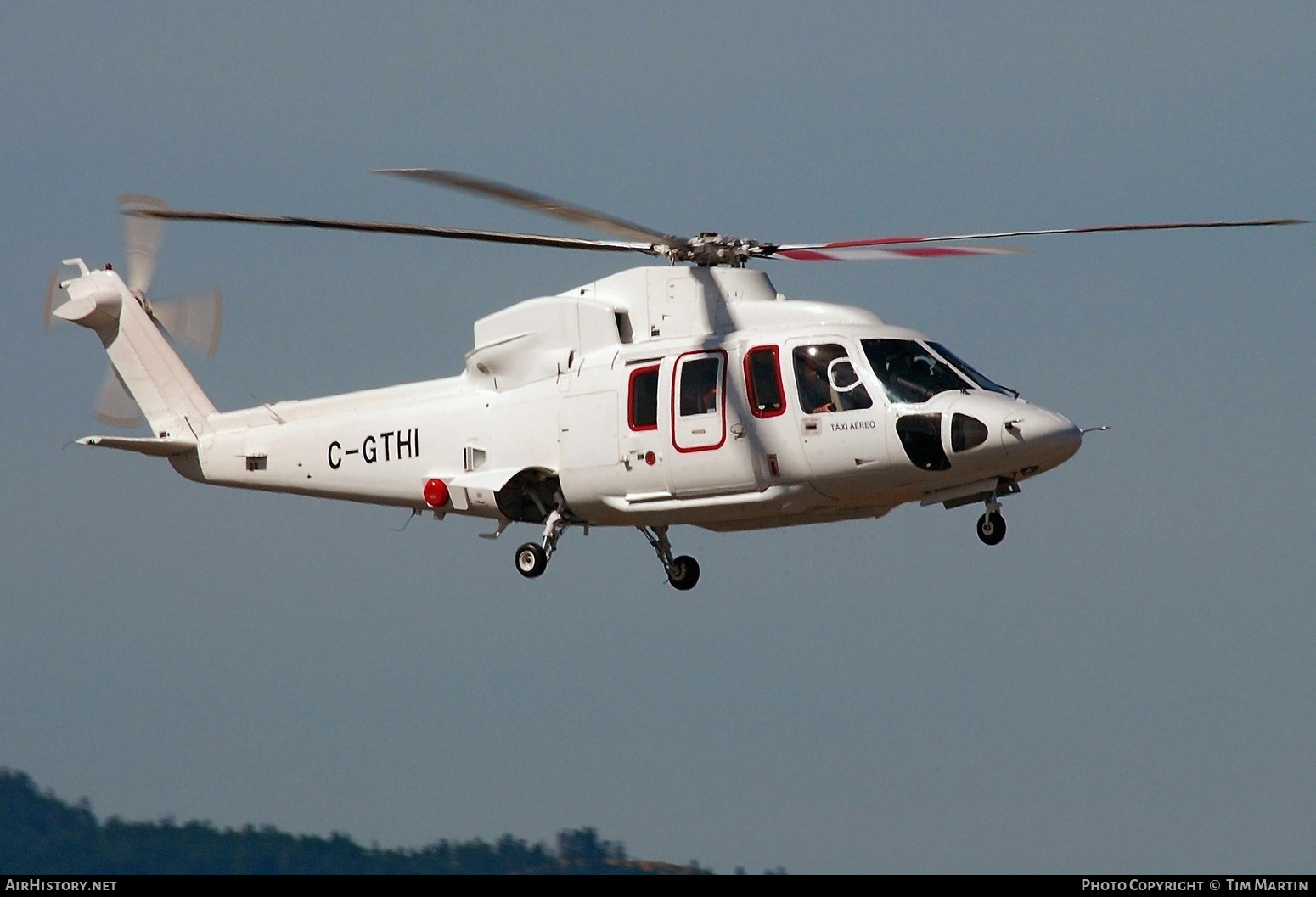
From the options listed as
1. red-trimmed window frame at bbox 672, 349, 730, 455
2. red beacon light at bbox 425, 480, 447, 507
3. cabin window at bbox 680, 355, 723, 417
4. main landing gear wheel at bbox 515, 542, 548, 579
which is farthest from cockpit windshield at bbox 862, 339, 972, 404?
red beacon light at bbox 425, 480, 447, 507

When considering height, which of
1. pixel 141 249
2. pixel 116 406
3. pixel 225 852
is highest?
pixel 141 249

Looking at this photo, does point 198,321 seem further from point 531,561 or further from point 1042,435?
point 1042,435

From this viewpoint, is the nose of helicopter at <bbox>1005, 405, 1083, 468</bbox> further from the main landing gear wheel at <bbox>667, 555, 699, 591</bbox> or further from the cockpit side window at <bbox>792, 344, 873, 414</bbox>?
the main landing gear wheel at <bbox>667, 555, 699, 591</bbox>

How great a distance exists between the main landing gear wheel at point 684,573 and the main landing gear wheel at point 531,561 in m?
1.73

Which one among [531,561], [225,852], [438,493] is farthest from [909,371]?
[225,852]

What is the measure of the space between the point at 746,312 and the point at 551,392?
2467 millimetres

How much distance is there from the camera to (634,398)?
77.8 feet

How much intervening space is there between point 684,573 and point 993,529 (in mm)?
4646

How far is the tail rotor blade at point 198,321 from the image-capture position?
94.5ft

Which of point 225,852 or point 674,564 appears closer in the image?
point 674,564

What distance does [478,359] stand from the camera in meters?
25.2

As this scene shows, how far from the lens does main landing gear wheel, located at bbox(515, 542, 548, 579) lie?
24.6 m
